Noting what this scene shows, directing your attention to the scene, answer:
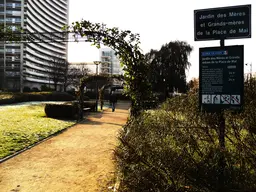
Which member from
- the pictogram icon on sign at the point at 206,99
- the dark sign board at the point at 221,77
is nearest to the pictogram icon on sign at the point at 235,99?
the dark sign board at the point at 221,77

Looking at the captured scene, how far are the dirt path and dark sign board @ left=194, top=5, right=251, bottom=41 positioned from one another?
3106 mm

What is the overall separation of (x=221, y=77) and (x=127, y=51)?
300 cm

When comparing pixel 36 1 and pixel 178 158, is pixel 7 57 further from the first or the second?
pixel 178 158

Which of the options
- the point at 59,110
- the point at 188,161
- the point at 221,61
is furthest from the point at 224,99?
the point at 59,110

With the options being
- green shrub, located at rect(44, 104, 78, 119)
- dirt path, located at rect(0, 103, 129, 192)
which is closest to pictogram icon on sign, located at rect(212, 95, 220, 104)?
dirt path, located at rect(0, 103, 129, 192)

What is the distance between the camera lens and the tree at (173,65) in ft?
112

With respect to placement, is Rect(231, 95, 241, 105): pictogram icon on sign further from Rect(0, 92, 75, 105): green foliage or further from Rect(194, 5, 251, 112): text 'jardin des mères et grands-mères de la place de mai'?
Rect(0, 92, 75, 105): green foliage

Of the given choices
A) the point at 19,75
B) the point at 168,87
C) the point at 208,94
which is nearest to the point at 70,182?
the point at 208,94

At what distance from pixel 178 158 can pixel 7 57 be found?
A: 294 ft

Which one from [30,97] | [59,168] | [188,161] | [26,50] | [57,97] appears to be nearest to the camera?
[188,161]

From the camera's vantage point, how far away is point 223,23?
3826 millimetres

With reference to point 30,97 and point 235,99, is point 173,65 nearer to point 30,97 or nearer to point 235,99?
point 30,97

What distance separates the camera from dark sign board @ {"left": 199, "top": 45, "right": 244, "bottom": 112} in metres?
3.78

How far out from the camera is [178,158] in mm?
3584
